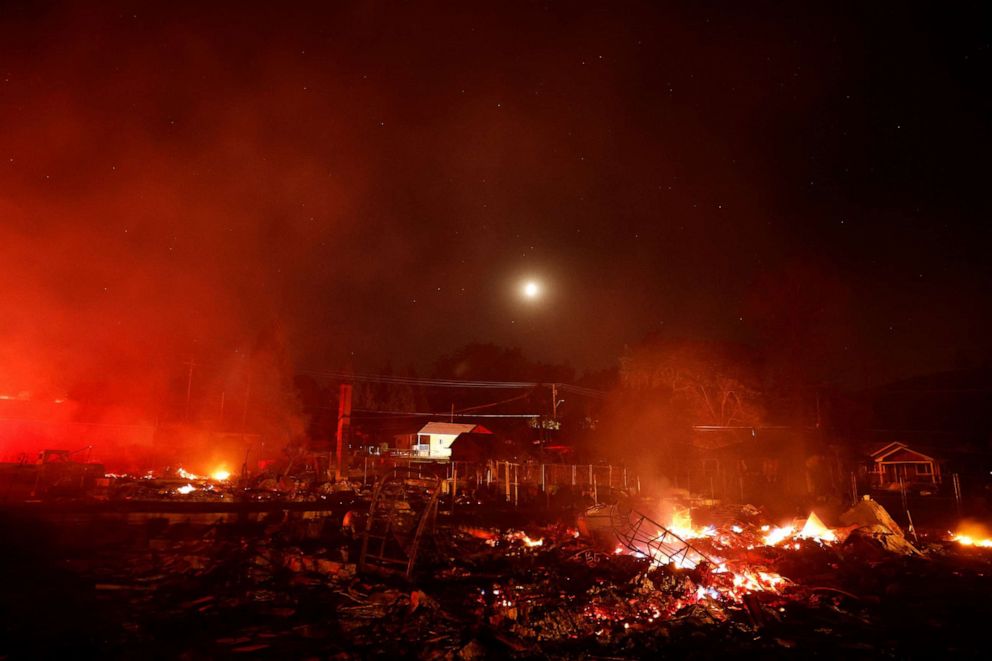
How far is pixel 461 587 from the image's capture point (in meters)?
13.4

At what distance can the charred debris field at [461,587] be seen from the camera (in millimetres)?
10062

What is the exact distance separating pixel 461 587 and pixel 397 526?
511cm

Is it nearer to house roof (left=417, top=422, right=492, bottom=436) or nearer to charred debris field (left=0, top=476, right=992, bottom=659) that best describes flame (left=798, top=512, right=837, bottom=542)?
charred debris field (left=0, top=476, right=992, bottom=659)

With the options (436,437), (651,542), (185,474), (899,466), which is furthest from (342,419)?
(899,466)

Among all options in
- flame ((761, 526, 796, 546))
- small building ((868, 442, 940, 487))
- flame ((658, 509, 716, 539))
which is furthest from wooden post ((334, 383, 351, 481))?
small building ((868, 442, 940, 487))

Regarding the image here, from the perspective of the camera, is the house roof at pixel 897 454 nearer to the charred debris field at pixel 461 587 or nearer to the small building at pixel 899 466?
the small building at pixel 899 466

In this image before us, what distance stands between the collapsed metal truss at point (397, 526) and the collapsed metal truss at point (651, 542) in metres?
6.00

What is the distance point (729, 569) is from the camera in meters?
15.8

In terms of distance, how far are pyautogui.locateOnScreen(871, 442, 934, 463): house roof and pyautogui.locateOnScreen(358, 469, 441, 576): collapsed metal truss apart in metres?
31.6

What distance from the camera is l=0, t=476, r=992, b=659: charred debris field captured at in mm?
10062

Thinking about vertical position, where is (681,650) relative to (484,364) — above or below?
below

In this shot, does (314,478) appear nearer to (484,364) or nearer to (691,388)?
(691,388)

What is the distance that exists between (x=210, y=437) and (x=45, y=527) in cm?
2613

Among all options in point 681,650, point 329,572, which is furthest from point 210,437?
point 681,650
